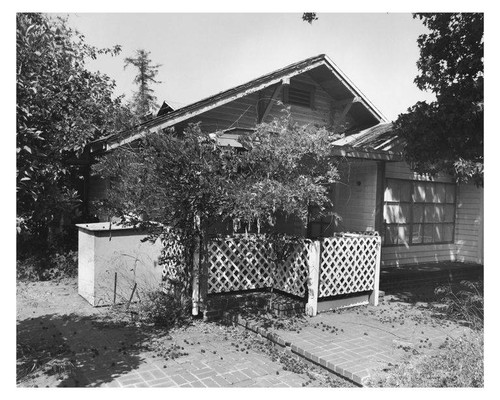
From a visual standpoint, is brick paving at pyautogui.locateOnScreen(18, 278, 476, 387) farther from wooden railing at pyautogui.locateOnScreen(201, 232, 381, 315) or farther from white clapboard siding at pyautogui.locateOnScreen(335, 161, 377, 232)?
white clapboard siding at pyautogui.locateOnScreen(335, 161, 377, 232)

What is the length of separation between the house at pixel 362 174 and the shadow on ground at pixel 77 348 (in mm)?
3743

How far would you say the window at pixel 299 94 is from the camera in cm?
1143

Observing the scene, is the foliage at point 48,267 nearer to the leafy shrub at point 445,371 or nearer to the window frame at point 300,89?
the window frame at point 300,89

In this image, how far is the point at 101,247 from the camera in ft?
24.1

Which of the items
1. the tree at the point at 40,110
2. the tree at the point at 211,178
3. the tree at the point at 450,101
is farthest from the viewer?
the tree at the point at 450,101

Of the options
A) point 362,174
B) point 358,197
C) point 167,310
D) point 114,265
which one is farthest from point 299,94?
point 167,310

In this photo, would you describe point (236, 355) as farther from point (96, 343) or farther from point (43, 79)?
point (43, 79)

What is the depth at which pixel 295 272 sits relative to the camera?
7.19 m

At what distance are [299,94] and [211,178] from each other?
22.4 feet

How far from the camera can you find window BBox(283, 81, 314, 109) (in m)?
11.4

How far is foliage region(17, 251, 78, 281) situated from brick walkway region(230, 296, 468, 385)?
501cm

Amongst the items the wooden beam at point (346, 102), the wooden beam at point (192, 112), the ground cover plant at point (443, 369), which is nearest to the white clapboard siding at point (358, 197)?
the wooden beam at point (346, 102)

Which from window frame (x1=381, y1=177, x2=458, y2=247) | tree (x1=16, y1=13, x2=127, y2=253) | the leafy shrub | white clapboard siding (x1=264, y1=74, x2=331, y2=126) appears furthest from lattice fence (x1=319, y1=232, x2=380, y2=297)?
white clapboard siding (x1=264, y1=74, x2=331, y2=126)
